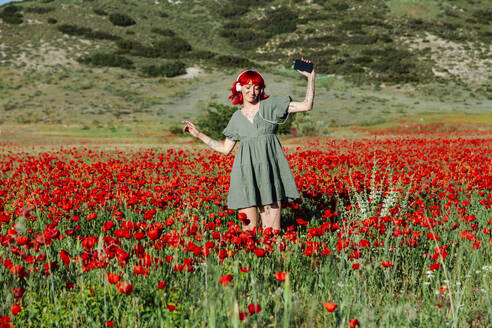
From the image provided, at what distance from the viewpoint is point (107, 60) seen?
1797 inches

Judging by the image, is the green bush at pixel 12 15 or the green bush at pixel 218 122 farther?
the green bush at pixel 12 15

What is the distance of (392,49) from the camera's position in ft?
181

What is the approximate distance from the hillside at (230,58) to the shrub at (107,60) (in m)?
0.15

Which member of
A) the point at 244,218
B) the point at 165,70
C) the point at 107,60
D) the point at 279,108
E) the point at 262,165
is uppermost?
the point at 107,60

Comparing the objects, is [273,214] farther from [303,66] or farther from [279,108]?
[303,66]

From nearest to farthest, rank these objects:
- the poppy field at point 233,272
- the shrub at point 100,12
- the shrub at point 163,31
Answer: the poppy field at point 233,272 < the shrub at point 163,31 < the shrub at point 100,12

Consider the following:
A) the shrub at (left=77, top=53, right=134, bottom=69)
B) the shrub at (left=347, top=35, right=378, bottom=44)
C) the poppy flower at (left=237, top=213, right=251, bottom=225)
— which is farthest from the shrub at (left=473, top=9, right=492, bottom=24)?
the poppy flower at (left=237, top=213, right=251, bottom=225)

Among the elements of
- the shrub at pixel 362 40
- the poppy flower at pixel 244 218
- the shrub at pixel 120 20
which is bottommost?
the poppy flower at pixel 244 218

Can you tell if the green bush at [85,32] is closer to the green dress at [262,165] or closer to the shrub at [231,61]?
the shrub at [231,61]

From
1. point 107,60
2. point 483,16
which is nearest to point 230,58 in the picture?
point 107,60

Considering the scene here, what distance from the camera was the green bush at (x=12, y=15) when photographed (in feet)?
168

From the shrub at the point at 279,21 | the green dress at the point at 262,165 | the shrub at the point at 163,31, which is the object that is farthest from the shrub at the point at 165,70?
the green dress at the point at 262,165

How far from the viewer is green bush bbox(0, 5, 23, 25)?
5121cm

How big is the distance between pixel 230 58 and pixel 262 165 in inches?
1926
